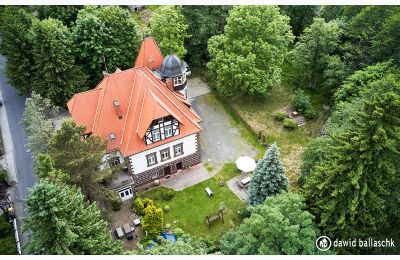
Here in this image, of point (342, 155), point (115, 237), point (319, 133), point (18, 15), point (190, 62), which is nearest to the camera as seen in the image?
point (342, 155)

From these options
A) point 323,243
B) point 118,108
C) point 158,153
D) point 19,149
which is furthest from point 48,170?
point 323,243

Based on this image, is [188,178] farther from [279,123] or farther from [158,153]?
[279,123]

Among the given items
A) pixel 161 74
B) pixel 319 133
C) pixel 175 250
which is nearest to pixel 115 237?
pixel 175 250

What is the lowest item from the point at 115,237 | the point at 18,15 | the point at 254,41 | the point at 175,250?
the point at 115,237

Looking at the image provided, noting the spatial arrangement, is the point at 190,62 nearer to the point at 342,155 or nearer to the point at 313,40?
the point at 313,40

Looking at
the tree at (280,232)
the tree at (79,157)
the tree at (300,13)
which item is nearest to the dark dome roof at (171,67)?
the tree at (79,157)

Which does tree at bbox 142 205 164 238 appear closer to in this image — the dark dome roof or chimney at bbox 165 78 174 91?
chimney at bbox 165 78 174 91
